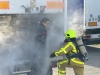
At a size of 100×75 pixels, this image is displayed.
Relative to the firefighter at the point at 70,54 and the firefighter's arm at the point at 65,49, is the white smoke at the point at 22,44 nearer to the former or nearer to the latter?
the firefighter at the point at 70,54

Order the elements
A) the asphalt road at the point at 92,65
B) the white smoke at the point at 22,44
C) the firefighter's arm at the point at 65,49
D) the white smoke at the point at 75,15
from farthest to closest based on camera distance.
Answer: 1. the asphalt road at the point at 92,65
2. the white smoke at the point at 75,15
3. the white smoke at the point at 22,44
4. the firefighter's arm at the point at 65,49

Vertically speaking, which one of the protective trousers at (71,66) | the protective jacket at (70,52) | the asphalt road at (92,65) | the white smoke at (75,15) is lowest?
the asphalt road at (92,65)

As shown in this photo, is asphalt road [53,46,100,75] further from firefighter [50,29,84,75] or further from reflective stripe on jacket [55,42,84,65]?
reflective stripe on jacket [55,42,84,65]

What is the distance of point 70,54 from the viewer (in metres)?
5.53

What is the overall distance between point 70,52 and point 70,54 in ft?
0.15

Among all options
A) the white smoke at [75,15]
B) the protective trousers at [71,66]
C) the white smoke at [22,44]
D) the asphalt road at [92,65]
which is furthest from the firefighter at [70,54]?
the asphalt road at [92,65]

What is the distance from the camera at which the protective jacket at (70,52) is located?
17.7 feet

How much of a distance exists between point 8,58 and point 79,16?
222 cm

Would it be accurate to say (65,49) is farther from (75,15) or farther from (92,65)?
(92,65)

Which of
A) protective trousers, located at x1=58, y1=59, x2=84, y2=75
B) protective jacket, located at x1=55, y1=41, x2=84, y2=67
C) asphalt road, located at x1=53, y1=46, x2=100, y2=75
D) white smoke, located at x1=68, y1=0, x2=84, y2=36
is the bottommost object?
asphalt road, located at x1=53, y1=46, x2=100, y2=75

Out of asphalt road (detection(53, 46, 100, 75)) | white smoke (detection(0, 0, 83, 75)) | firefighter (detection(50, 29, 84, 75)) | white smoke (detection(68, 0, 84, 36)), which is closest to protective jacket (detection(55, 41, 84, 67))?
firefighter (detection(50, 29, 84, 75))

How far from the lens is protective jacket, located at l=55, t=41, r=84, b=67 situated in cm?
540

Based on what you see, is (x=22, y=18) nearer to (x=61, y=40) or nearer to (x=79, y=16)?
(x=61, y=40)

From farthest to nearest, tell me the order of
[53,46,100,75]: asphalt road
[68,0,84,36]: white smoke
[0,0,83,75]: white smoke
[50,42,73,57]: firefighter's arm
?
[53,46,100,75]: asphalt road < [68,0,84,36]: white smoke < [0,0,83,75]: white smoke < [50,42,73,57]: firefighter's arm
